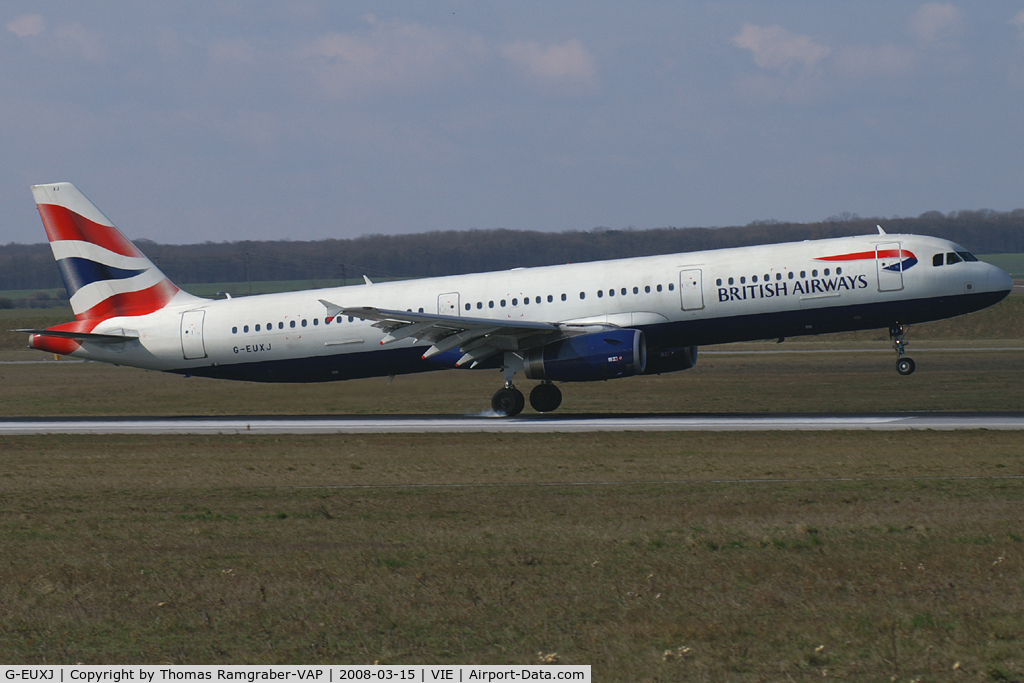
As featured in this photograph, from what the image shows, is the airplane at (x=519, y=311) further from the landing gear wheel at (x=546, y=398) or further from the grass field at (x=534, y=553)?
the grass field at (x=534, y=553)

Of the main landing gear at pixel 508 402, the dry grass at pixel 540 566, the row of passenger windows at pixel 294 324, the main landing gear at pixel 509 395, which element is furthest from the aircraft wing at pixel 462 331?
the dry grass at pixel 540 566

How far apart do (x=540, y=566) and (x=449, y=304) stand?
2245 centimetres

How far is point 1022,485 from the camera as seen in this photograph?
696 inches

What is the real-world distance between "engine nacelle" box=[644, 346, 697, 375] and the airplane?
5cm

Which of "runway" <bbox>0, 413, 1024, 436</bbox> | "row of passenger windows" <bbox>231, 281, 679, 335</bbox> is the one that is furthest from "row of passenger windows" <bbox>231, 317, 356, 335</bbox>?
"runway" <bbox>0, 413, 1024, 436</bbox>

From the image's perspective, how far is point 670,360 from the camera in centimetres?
3478

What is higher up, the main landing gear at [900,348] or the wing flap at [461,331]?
the wing flap at [461,331]

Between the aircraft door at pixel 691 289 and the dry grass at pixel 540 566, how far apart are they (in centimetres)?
1036

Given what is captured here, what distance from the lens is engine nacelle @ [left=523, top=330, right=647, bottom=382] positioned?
1232 inches

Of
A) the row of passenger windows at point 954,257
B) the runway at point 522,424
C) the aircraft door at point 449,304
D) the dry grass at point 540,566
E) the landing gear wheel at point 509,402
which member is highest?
the row of passenger windows at point 954,257

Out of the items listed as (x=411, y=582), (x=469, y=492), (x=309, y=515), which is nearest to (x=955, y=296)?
(x=469, y=492)

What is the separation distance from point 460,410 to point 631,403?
20.6ft

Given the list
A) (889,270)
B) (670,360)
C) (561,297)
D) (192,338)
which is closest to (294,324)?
(192,338)

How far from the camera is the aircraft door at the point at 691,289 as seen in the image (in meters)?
32.0
